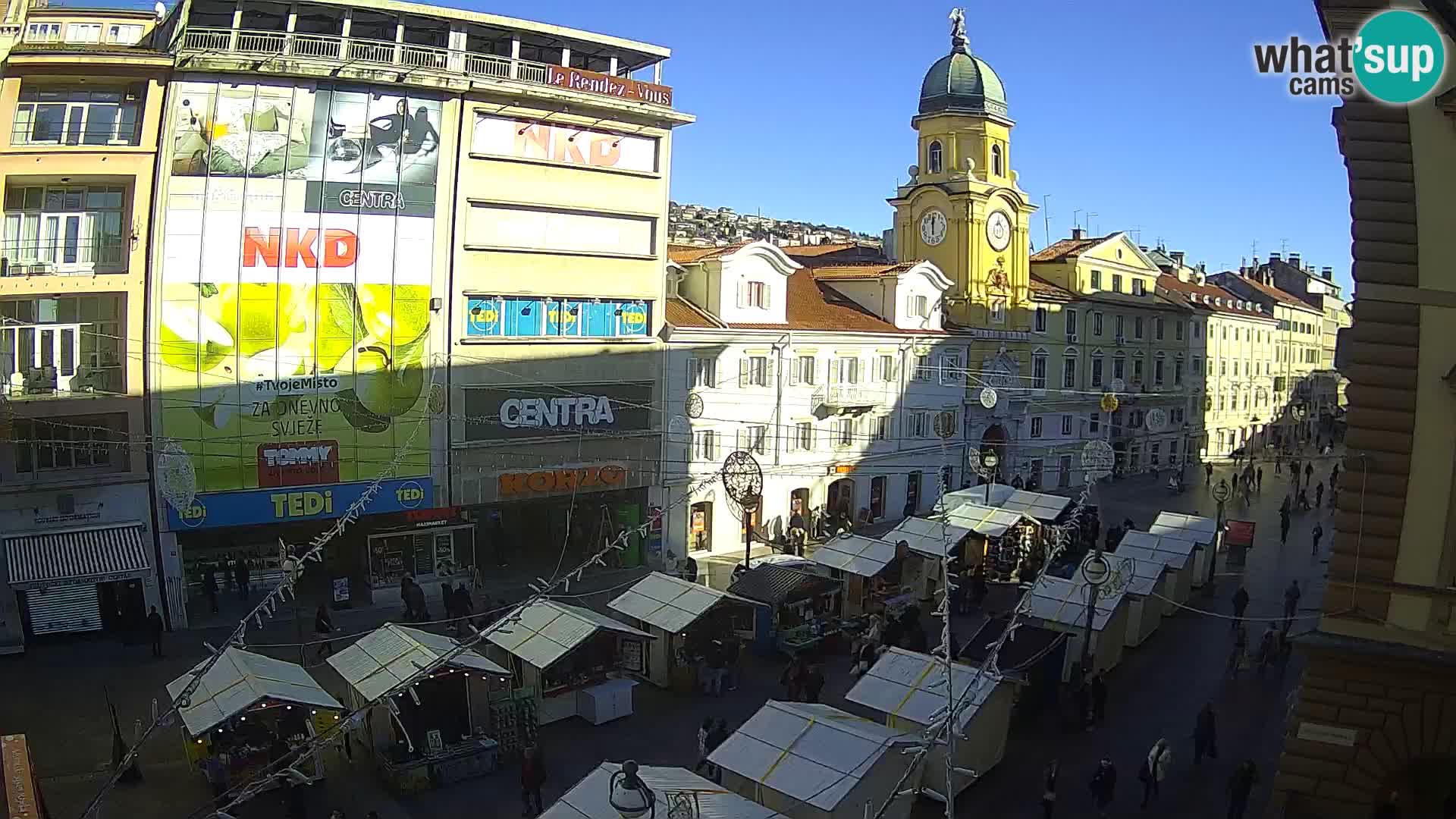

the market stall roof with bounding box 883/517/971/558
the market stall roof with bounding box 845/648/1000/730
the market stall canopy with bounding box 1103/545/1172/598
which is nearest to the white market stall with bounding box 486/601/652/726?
the market stall roof with bounding box 845/648/1000/730

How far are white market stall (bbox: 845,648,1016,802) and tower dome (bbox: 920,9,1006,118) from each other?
34.9 meters

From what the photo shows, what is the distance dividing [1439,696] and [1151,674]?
11645 millimetres

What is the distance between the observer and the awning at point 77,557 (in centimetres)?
2467

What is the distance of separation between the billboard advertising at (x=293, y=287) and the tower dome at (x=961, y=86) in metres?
26.4

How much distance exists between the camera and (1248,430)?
236 feet

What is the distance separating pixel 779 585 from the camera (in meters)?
25.3

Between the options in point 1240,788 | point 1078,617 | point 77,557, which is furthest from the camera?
point 77,557

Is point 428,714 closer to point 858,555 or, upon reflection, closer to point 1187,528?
point 858,555

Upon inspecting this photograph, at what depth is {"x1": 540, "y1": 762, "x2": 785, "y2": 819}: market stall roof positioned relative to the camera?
12.8m

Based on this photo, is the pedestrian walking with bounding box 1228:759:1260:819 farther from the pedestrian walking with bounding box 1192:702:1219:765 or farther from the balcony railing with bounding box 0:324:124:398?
the balcony railing with bounding box 0:324:124:398

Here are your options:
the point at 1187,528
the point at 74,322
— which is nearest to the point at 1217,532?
the point at 1187,528

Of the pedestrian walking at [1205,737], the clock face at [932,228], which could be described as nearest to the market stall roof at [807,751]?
the pedestrian walking at [1205,737]

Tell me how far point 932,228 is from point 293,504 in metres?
30.7

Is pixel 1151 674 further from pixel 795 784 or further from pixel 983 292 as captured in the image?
pixel 983 292
